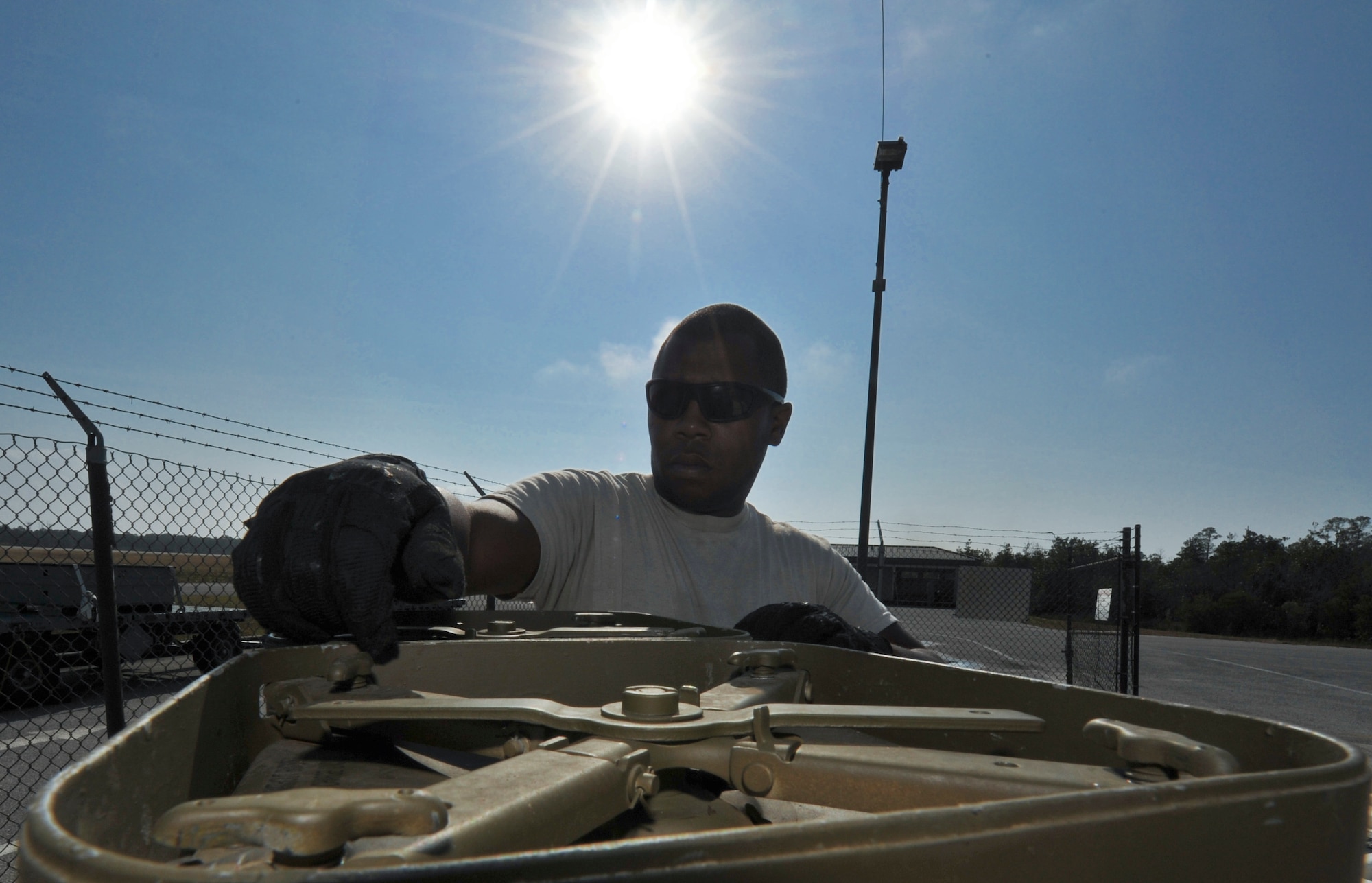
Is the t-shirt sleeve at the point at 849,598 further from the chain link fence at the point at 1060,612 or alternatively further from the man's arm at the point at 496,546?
the chain link fence at the point at 1060,612

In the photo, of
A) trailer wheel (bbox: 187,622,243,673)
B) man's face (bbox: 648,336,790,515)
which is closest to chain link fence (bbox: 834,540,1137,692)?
man's face (bbox: 648,336,790,515)

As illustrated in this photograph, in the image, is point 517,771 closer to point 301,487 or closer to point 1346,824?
point 1346,824

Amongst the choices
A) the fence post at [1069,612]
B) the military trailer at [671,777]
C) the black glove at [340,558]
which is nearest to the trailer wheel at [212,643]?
the black glove at [340,558]

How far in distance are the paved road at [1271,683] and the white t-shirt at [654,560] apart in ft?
22.9

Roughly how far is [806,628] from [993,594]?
1111cm

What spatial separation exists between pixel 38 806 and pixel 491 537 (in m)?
1.57

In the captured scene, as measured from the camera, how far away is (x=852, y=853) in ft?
1.21

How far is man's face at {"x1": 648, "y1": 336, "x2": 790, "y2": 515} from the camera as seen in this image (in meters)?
2.27

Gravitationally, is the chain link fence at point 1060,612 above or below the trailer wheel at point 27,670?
above

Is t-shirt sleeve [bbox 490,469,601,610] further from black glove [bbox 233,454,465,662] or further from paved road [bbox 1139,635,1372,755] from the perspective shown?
paved road [bbox 1139,635,1372,755]

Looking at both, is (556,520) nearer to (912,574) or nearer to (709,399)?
(709,399)

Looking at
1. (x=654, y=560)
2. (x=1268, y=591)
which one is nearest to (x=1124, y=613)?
(x=654, y=560)

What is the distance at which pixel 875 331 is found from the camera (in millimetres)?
8344

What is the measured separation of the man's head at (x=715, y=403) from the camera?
2.24 meters
